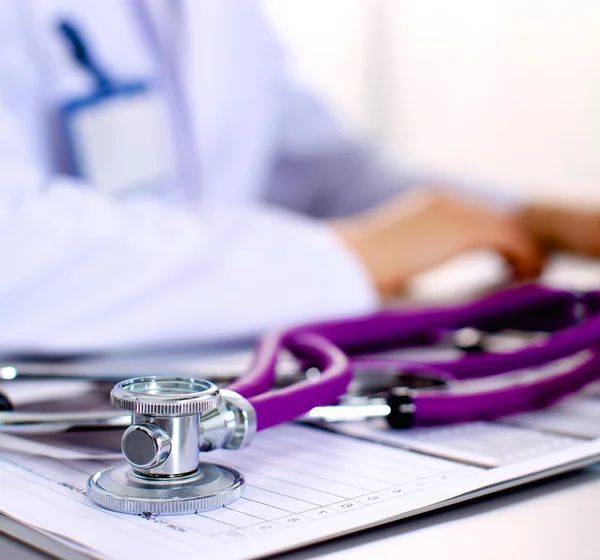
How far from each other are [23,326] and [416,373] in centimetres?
31

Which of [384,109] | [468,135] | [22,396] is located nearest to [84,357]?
[22,396]

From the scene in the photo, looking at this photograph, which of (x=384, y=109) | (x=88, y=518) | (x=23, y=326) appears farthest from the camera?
(x=384, y=109)

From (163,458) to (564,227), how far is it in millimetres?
772

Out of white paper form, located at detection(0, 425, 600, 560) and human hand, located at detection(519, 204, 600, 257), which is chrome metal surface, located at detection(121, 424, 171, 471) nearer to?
white paper form, located at detection(0, 425, 600, 560)

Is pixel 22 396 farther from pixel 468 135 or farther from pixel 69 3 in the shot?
pixel 468 135

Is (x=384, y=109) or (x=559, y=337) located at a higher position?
(x=384, y=109)

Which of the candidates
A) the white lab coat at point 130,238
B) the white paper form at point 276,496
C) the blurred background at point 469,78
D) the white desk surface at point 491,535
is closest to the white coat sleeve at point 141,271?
the white lab coat at point 130,238

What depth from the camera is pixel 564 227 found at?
1.00 meters

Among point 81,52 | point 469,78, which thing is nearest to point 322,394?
point 81,52

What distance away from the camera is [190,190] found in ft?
3.43

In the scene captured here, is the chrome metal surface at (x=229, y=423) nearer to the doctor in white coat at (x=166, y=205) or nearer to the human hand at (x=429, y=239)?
the doctor in white coat at (x=166, y=205)

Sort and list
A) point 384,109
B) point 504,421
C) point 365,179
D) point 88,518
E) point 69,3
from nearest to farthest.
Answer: point 88,518, point 504,421, point 69,3, point 365,179, point 384,109

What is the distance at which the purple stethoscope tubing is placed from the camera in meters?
0.41

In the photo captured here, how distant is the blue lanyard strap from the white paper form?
1.83 feet
